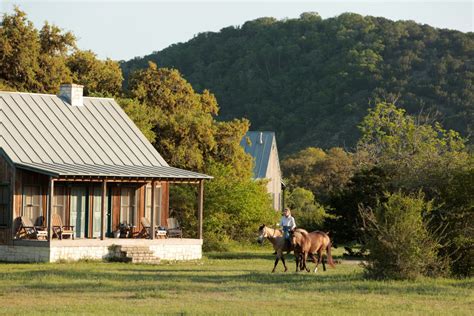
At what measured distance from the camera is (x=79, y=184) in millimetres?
37031

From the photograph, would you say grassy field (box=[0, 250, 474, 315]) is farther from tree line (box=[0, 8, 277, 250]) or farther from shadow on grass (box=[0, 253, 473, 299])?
tree line (box=[0, 8, 277, 250])

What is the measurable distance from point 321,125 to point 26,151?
67.7 metres

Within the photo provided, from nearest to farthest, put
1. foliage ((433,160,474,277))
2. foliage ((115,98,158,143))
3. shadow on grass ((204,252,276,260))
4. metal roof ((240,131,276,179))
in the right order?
1. foliage ((433,160,474,277))
2. shadow on grass ((204,252,276,260))
3. foliage ((115,98,158,143))
4. metal roof ((240,131,276,179))

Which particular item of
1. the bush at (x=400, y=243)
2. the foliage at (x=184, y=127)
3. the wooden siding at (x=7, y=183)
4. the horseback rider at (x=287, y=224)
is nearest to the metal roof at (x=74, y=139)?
the wooden siding at (x=7, y=183)

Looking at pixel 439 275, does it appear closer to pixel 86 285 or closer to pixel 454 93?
pixel 86 285

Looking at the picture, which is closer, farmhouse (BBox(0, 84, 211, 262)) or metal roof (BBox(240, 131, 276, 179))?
farmhouse (BBox(0, 84, 211, 262))

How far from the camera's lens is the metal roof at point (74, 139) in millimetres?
35375

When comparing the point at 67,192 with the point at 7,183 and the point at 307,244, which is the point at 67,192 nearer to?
the point at 7,183

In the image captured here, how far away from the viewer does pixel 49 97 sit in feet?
130

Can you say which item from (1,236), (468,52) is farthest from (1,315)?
(468,52)

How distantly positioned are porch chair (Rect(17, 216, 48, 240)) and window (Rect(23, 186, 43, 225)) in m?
0.40

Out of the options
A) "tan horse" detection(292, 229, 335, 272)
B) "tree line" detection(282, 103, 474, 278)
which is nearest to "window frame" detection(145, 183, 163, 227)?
"tree line" detection(282, 103, 474, 278)

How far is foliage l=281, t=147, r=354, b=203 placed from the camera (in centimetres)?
7875

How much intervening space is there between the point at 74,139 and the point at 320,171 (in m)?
45.8
